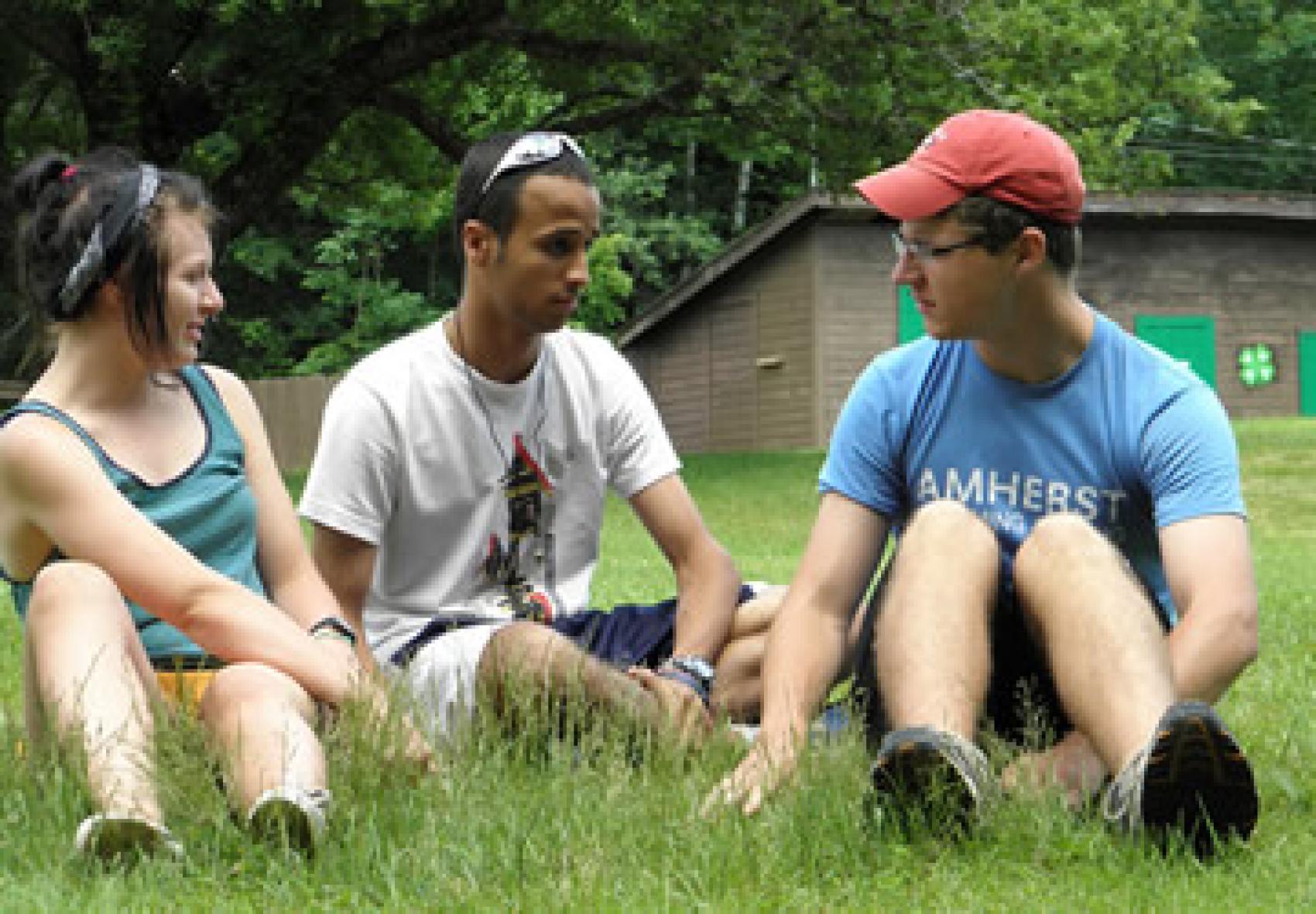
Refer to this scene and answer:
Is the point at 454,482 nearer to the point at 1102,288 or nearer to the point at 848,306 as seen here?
the point at 848,306

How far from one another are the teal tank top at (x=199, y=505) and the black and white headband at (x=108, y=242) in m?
0.24

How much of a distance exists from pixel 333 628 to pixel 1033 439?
4.90ft

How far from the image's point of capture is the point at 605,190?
136 ft

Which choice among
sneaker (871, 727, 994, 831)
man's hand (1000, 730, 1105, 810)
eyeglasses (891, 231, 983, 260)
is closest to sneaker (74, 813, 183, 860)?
sneaker (871, 727, 994, 831)

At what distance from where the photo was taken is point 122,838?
3312 millimetres

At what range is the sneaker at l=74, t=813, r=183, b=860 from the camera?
3.30 m

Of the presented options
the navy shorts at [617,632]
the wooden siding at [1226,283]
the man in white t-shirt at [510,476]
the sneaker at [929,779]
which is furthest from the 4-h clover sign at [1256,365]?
the sneaker at [929,779]

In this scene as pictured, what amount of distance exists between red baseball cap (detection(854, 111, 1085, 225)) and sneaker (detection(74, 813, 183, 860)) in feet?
6.16

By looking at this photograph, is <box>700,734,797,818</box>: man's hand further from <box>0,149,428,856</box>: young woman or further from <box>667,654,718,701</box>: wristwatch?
<box>667,654,718,701</box>: wristwatch

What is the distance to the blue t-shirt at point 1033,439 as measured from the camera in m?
4.19

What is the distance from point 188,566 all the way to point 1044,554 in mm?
1604

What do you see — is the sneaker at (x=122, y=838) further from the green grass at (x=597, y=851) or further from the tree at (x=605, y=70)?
the tree at (x=605, y=70)

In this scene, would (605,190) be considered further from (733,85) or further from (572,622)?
(572,622)

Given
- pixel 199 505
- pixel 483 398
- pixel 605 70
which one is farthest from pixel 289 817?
pixel 605 70
